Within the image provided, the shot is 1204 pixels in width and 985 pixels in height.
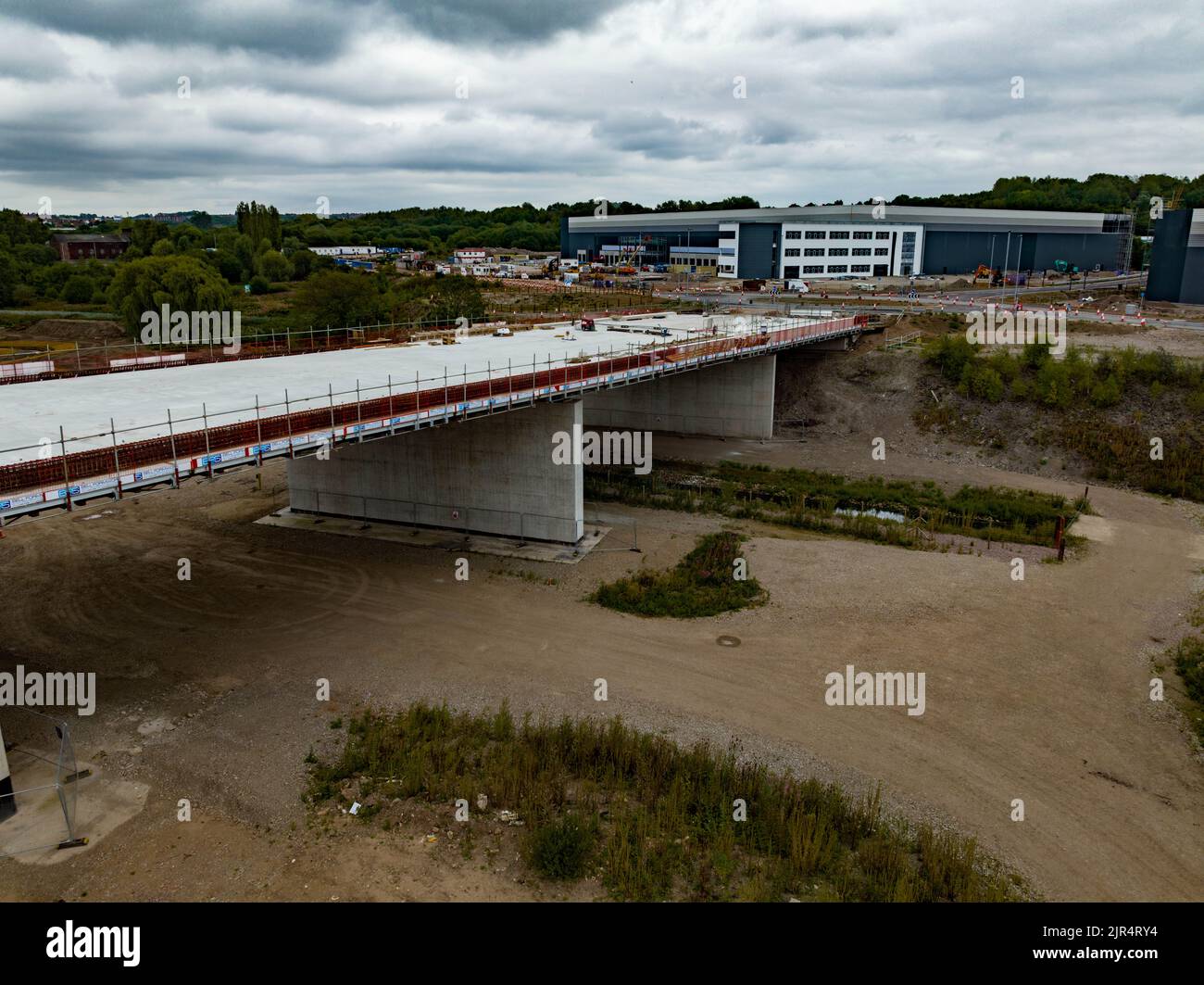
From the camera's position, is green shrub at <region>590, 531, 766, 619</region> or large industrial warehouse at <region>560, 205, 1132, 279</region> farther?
large industrial warehouse at <region>560, 205, 1132, 279</region>

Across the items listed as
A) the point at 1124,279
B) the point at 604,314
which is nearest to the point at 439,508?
the point at 604,314

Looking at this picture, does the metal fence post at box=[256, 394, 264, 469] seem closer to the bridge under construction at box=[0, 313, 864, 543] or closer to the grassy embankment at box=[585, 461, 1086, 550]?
the bridge under construction at box=[0, 313, 864, 543]

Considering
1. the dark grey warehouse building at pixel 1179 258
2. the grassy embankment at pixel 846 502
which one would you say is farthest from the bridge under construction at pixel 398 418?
the dark grey warehouse building at pixel 1179 258

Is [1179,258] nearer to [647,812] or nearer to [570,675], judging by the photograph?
[570,675]

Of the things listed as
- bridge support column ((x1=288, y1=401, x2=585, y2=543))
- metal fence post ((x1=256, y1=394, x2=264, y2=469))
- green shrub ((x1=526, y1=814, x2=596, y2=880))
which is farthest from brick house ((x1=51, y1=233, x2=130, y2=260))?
green shrub ((x1=526, y1=814, x2=596, y2=880))

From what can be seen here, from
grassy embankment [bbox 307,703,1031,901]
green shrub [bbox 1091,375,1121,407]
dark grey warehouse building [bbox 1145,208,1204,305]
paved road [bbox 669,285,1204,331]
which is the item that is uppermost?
dark grey warehouse building [bbox 1145,208,1204,305]
